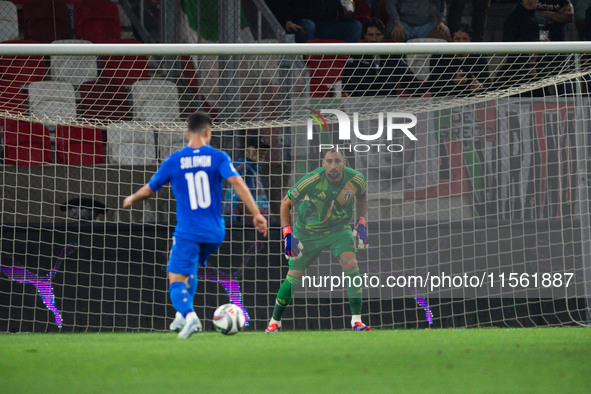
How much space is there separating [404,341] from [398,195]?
368 centimetres

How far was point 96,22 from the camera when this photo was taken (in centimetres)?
1007

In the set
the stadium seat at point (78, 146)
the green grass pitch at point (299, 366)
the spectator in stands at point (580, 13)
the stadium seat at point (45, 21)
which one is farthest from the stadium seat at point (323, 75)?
the green grass pitch at point (299, 366)

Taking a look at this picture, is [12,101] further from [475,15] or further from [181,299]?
[475,15]

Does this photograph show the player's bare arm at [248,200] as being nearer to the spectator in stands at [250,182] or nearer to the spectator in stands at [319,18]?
the spectator in stands at [250,182]

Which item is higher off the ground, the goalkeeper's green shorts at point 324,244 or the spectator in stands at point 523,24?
the spectator in stands at point 523,24

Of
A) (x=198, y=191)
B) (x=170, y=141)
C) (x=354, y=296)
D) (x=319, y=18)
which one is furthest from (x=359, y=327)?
(x=319, y=18)

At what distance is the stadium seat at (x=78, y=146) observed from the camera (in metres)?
8.66

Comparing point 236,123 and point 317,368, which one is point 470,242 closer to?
point 236,123

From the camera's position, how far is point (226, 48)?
6168 mm

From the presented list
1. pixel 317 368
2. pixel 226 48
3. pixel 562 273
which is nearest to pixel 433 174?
pixel 562 273

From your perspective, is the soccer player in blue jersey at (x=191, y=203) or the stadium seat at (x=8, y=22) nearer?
the soccer player in blue jersey at (x=191, y=203)

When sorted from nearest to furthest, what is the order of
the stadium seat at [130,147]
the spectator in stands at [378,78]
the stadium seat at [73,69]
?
the stadium seat at [130,147]
the spectator in stands at [378,78]
the stadium seat at [73,69]

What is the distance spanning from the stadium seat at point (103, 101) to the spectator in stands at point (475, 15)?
4436 mm

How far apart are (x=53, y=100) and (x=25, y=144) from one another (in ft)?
1.88
